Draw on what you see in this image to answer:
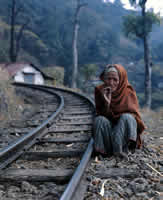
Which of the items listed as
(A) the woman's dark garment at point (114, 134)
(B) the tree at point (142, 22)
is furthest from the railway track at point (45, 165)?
(B) the tree at point (142, 22)

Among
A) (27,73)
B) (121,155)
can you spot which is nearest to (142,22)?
(27,73)

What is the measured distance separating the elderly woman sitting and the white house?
26.8 metres

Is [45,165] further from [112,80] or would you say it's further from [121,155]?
[112,80]

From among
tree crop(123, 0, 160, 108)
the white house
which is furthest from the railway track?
the white house

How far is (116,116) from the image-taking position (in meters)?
3.10

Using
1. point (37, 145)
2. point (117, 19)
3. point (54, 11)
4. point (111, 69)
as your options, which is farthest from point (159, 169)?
point (117, 19)

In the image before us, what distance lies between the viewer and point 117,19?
7631 cm

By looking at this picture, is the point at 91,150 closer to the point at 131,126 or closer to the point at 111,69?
the point at 131,126

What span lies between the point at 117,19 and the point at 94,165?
261 ft

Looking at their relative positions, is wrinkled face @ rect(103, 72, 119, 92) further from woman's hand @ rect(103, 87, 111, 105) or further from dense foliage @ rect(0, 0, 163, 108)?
dense foliage @ rect(0, 0, 163, 108)

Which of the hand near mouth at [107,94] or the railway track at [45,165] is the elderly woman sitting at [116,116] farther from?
the railway track at [45,165]

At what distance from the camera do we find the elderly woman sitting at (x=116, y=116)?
9.71 ft

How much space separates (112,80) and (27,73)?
92.8 ft

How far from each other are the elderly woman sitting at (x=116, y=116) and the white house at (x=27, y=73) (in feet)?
87.8
